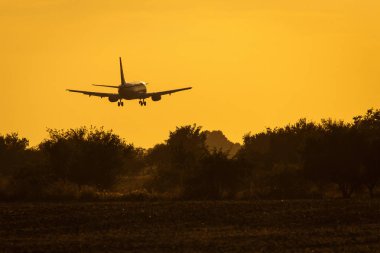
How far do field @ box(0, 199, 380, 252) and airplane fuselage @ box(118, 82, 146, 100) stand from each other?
44774 millimetres

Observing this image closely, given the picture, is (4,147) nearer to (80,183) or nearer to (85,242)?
(80,183)

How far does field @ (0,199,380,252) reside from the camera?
50.3 meters

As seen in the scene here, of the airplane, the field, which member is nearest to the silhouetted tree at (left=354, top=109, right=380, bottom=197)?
the field

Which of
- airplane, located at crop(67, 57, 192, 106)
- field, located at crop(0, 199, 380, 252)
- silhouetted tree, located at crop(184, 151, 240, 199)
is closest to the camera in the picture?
field, located at crop(0, 199, 380, 252)

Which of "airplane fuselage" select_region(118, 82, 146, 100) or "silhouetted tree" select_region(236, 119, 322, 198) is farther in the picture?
"airplane fuselage" select_region(118, 82, 146, 100)

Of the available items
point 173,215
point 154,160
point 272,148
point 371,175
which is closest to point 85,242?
point 173,215

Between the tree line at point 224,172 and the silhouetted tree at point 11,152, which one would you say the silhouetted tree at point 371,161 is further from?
the silhouetted tree at point 11,152

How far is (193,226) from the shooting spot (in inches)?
2352

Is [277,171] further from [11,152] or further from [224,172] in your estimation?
[11,152]

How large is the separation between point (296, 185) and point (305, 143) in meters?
4.36

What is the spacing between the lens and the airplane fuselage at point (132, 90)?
12275 cm

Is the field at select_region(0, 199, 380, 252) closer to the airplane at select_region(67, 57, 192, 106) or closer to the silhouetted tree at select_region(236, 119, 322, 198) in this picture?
the silhouetted tree at select_region(236, 119, 322, 198)

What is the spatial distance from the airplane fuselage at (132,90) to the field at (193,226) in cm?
4477

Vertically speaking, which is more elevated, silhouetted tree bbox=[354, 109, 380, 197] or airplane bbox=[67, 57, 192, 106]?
airplane bbox=[67, 57, 192, 106]
